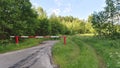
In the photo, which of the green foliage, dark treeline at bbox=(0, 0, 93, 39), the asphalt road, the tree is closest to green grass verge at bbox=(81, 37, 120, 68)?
the asphalt road

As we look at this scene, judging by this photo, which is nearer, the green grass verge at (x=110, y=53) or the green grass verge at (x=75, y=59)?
the green grass verge at (x=75, y=59)

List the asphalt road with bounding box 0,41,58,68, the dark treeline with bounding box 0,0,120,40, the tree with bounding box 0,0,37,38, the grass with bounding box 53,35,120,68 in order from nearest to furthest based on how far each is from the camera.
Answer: the asphalt road with bounding box 0,41,58,68
the grass with bounding box 53,35,120,68
the tree with bounding box 0,0,37,38
the dark treeline with bounding box 0,0,120,40

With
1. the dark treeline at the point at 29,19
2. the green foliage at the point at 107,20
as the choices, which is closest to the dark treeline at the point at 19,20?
the dark treeline at the point at 29,19

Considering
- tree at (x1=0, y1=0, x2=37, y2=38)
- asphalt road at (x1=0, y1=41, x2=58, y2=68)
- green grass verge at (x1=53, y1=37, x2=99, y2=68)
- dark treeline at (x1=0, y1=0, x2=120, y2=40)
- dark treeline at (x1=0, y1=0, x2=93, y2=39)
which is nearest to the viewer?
asphalt road at (x1=0, y1=41, x2=58, y2=68)

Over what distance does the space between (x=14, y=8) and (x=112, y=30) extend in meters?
19.6

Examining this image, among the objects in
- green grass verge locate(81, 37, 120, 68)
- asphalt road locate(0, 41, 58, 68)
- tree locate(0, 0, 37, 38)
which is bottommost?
green grass verge locate(81, 37, 120, 68)

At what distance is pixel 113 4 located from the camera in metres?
45.2

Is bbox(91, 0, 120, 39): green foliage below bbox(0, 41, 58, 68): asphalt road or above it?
above

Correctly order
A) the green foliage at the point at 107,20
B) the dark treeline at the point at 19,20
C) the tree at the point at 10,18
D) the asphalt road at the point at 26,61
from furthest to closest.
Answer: the green foliage at the point at 107,20
the dark treeline at the point at 19,20
the tree at the point at 10,18
the asphalt road at the point at 26,61

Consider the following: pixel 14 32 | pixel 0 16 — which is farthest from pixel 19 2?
pixel 0 16

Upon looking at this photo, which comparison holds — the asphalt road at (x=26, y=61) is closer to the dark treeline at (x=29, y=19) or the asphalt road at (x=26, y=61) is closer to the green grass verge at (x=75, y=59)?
the green grass verge at (x=75, y=59)

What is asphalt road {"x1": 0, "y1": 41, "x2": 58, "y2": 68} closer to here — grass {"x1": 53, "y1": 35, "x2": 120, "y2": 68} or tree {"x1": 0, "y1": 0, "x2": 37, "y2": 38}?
grass {"x1": 53, "y1": 35, "x2": 120, "y2": 68}

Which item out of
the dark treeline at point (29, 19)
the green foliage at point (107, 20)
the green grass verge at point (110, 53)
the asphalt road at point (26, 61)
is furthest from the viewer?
the green foliage at point (107, 20)

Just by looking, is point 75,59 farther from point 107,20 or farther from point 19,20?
point 107,20
